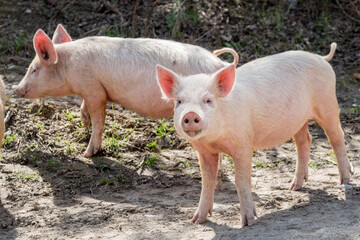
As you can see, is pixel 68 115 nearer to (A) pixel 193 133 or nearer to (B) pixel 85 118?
(B) pixel 85 118

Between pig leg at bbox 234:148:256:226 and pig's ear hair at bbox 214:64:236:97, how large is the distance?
52 cm

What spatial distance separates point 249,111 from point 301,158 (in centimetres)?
126

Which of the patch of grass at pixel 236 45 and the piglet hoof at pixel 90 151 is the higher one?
the patch of grass at pixel 236 45

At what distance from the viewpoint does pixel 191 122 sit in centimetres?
424

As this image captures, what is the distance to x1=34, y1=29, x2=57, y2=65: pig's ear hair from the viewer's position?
658 centimetres

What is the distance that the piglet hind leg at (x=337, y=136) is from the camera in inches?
227

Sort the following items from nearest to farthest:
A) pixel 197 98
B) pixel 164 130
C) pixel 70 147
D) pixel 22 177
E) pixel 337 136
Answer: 1. pixel 197 98
2. pixel 337 136
3. pixel 22 177
4. pixel 70 147
5. pixel 164 130

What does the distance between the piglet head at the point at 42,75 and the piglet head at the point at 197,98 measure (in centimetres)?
224

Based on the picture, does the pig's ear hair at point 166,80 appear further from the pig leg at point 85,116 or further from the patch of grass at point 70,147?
the pig leg at point 85,116

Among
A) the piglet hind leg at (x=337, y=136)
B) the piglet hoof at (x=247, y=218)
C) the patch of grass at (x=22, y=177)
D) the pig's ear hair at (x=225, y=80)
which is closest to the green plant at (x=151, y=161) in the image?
the patch of grass at (x=22, y=177)

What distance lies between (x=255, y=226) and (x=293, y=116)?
1070 mm

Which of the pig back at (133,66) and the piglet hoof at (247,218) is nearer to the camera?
the piglet hoof at (247,218)

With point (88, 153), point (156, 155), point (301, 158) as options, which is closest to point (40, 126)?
point (88, 153)

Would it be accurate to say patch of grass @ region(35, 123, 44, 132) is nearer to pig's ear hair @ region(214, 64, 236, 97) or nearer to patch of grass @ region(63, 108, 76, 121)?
patch of grass @ region(63, 108, 76, 121)
